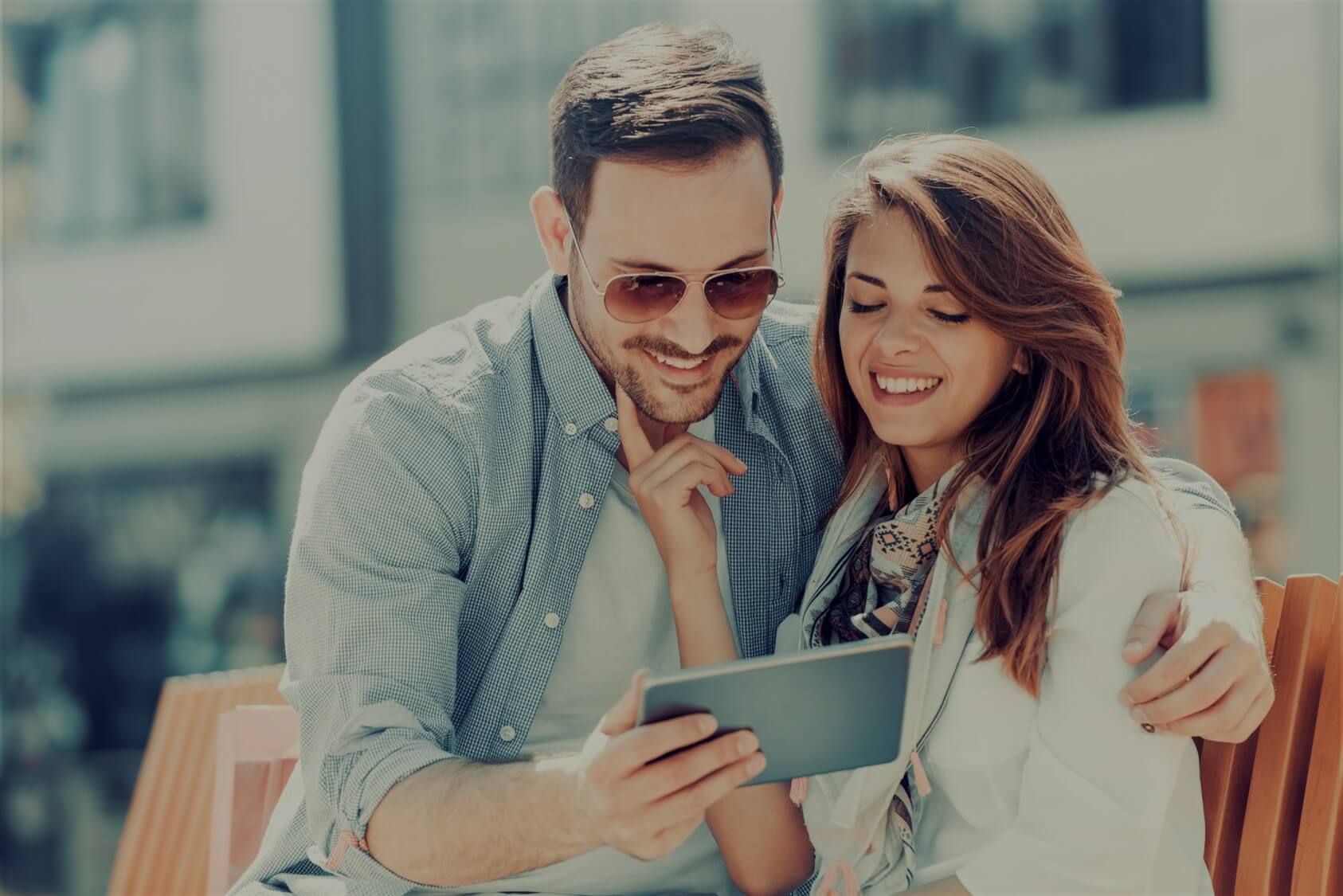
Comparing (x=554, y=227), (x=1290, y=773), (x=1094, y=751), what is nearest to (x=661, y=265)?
(x=554, y=227)

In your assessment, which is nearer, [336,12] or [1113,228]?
[1113,228]

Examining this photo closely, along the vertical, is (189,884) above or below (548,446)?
below

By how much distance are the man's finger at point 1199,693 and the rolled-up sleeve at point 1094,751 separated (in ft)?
0.22

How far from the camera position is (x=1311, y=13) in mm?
9875

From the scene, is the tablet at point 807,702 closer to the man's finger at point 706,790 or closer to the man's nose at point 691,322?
the man's finger at point 706,790

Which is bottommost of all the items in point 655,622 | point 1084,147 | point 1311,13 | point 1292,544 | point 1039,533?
point 1292,544

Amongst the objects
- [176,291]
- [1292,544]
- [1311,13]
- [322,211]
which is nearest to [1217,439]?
[1292,544]

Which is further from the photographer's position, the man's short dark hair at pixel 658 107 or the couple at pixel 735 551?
the man's short dark hair at pixel 658 107

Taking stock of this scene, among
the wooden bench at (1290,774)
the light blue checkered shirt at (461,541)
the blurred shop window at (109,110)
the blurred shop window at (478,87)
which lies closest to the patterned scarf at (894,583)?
the light blue checkered shirt at (461,541)

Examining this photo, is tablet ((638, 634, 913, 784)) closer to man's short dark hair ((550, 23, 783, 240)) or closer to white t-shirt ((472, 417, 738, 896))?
white t-shirt ((472, 417, 738, 896))

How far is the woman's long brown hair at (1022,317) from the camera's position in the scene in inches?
102

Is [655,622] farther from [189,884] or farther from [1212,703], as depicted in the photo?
[189,884]

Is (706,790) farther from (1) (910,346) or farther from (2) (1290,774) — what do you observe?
(2) (1290,774)

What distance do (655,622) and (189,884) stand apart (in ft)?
4.86
